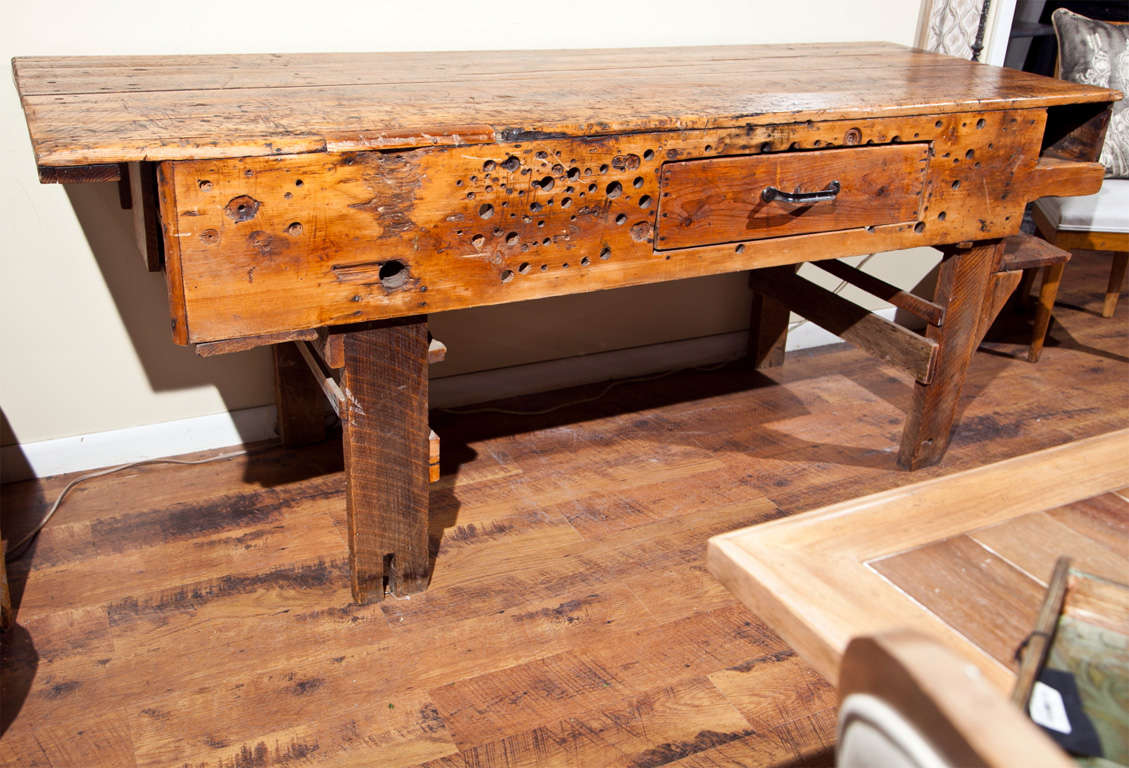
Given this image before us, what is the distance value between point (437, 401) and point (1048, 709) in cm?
193

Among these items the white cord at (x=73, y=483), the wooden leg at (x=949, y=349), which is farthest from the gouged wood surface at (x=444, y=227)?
the white cord at (x=73, y=483)

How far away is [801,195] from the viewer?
1.74 meters

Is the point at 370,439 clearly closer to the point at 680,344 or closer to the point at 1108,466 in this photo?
the point at 1108,466

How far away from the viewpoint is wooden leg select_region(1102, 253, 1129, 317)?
301cm

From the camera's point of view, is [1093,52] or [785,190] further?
[1093,52]

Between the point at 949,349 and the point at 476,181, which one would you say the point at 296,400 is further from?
the point at 949,349

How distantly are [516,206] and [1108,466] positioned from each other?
Result: 35.5 inches

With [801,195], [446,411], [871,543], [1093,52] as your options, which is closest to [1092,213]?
[1093,52]

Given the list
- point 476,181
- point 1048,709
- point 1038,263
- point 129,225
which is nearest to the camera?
point 1048,709

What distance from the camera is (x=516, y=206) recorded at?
1545mm

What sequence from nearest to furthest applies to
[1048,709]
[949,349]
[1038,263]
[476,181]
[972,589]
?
[1048,709]
[972,589]
[476,181]
[949,349]
[1038,263]

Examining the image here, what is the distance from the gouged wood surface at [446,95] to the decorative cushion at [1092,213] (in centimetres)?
63

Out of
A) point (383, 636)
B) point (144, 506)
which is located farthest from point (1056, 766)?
point (144, 506)

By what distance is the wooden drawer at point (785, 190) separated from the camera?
5.47 feet
